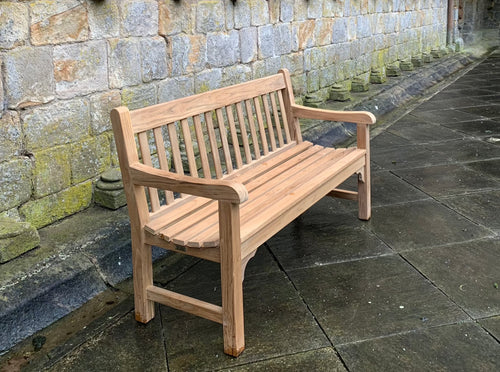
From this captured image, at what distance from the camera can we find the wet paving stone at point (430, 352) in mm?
2361

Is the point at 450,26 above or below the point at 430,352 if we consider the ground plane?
above

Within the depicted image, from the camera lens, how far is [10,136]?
127 inches

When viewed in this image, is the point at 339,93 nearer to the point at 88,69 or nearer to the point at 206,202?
the point at 88,69

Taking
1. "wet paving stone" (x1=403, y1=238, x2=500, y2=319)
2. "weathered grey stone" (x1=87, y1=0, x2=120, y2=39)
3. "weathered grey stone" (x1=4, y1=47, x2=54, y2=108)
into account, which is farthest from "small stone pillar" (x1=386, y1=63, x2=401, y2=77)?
"weathered grey stone" (x1=4, y1=47, x2=54, y2=108)

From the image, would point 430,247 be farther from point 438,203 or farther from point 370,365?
point 370,365

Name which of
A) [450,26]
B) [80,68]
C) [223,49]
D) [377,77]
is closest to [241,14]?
[223,49]

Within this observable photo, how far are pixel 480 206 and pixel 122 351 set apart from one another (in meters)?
2.86

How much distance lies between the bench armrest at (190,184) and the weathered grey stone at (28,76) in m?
1.12

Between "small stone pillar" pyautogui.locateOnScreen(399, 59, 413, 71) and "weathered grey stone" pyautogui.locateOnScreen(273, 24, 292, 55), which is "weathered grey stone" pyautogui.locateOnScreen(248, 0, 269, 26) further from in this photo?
"small stone pillar" pyautogui.locateOnScreen(399, 59, 413, 71)

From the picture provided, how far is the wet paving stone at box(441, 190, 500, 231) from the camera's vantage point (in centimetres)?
388

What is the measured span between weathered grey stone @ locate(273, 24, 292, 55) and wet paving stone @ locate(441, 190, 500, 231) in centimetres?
282

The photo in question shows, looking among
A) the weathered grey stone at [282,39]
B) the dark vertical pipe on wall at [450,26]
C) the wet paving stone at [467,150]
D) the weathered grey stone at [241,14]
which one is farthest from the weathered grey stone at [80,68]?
the dark vertical pipe on wall at [450,26]

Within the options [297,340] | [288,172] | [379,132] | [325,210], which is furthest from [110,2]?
[379,132]

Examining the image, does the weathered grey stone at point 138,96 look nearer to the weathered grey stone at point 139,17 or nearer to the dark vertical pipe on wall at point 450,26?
the weathered grey stone at point 139,17
